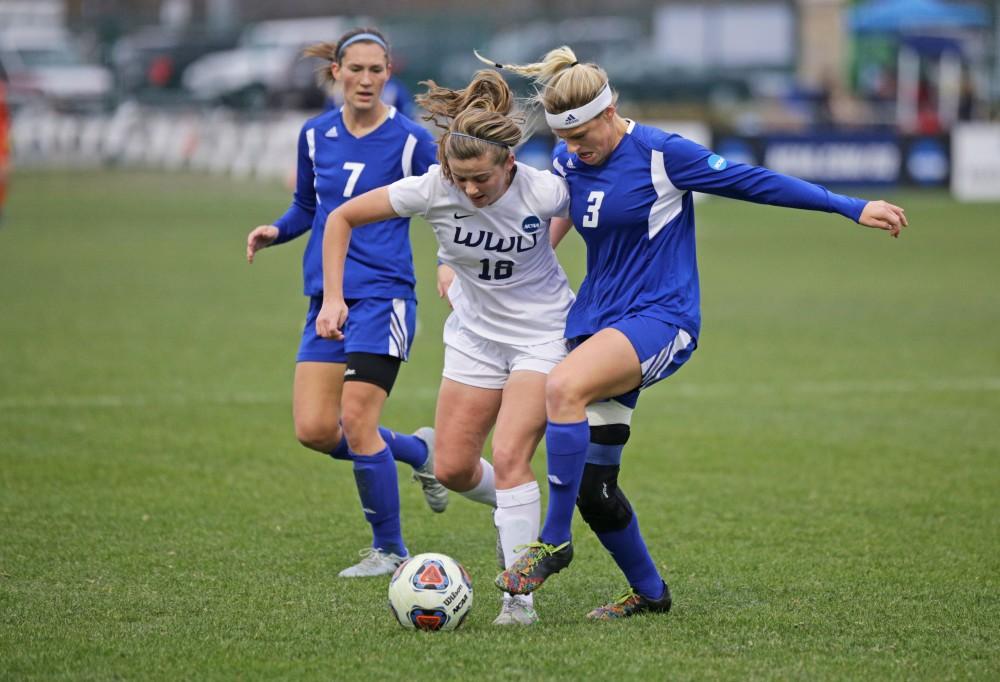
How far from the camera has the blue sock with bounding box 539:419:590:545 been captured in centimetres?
503

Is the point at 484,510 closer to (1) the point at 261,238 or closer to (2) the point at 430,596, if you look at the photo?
(1) the point at 261,238

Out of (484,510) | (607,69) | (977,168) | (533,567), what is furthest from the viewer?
(607,69)

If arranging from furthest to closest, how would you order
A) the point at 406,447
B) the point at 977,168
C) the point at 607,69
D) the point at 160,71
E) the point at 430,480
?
1. the point at 160,71
2. the point at 607,69
3. the point at 977,168
4. the point at 430,480
5. the point at 406,447

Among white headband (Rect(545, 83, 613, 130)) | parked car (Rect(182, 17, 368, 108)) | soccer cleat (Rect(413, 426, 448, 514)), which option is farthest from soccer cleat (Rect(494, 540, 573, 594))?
parked car (Rect(182, 17, 368, 108))

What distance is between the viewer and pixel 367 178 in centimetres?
625

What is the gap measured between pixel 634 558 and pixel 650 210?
1.25m

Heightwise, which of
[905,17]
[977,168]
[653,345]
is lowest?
[977,168]

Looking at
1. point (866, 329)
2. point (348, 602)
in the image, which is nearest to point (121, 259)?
point (866, 329)

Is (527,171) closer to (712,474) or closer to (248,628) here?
(248,628)

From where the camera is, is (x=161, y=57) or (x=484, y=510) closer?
(x=484, y=510)

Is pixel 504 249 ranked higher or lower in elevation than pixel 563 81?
lower

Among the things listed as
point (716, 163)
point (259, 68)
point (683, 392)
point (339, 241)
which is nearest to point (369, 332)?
point (339, 241)

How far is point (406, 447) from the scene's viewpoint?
671 centimetres

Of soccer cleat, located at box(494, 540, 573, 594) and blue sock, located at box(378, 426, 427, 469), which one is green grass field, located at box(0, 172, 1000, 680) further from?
blue sock, located at box(378, 426, 427, 469)
